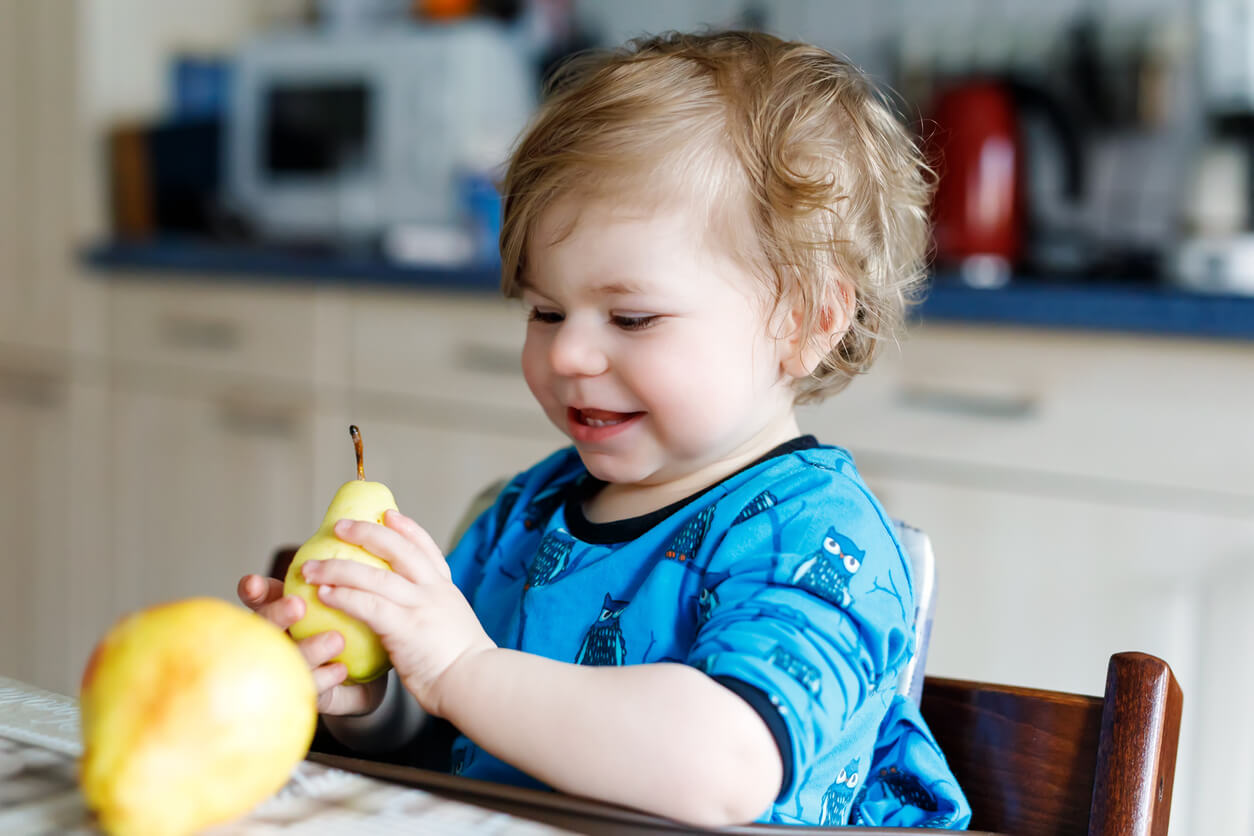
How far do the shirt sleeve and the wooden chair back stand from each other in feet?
0.19

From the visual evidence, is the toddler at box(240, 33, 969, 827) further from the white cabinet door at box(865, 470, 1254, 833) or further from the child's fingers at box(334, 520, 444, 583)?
the white cabinet door at box(865, 470, 1254, 833)

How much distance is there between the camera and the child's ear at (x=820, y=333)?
0.80 metres

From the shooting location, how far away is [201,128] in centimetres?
239

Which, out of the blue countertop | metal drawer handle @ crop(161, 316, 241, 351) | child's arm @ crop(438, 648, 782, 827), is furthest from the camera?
metal drawer handle @ crop(161, 316, 241, 351)

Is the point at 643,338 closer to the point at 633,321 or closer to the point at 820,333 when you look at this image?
the point at 633,321

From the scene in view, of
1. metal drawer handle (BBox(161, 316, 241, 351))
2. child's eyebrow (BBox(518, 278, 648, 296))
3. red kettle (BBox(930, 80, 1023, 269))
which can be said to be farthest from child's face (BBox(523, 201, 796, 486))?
metal drawer handle (BBox(161, 316, 241, 351))

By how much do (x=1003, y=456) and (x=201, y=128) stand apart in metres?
1.69

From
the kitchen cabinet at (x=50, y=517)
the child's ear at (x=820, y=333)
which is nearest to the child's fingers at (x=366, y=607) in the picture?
the child's ear at (x=820, y=333)

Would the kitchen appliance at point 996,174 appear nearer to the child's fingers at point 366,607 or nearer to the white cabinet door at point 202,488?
the white cabinet door at point 202,488

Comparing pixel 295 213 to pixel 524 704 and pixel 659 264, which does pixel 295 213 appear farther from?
pixel 524 704

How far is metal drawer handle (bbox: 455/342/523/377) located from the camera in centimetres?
180

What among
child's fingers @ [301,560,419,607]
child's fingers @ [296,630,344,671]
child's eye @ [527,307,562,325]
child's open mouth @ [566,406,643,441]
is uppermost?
child's eye @ [527,307,562,325]

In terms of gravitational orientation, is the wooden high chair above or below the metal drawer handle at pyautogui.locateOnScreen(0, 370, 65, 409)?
above

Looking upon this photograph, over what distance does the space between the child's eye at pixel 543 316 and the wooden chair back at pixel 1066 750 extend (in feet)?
1.08
